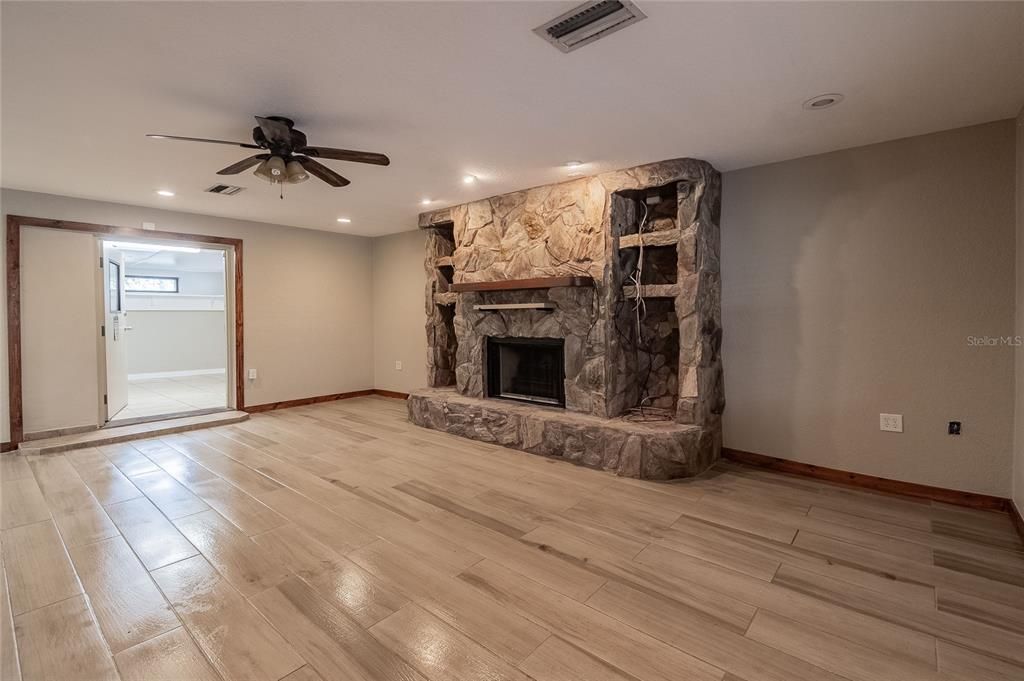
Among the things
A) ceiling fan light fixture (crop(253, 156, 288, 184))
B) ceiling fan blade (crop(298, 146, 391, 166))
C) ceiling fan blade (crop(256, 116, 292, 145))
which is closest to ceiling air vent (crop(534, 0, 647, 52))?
ceiling fan blade (crop(298, 146, 391, 166))

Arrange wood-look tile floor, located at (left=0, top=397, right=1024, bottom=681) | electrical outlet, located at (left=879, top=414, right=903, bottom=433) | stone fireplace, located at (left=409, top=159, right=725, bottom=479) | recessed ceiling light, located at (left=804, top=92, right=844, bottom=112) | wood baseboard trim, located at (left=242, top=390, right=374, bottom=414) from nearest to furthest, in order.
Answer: wood-look tile floor, located at (left=0, top=397, right=1024, bottom=681)
recessed ceiling light, located at (left=804, top=92, right=844, bottom=112)
electrical outlet, located at (left=879, top=414, right=903, bottom=433)
stone fireplace, located at (left=409, top=159, right=725, bottom=479)
wood baseboard trim, located at (left=242, top=390, right=374, bottom=414)

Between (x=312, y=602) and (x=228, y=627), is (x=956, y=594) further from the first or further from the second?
(x=228, y=627)

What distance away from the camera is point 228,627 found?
68.1 inches

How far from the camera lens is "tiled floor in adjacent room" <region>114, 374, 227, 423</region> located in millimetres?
5488

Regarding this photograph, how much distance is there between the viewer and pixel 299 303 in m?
6.07

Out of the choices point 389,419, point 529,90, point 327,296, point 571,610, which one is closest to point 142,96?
point 529,90

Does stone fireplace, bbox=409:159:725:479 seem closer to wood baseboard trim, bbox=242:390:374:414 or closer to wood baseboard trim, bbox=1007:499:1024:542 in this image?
wood baseboard trim, bbox=1007:499:1024:542

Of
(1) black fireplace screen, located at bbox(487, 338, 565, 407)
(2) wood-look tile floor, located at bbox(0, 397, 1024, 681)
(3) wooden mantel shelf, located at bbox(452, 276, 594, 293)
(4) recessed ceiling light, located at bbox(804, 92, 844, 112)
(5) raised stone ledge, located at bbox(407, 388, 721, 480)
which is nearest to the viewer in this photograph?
(2) wood-look tile floor, located at bbox(0, 397, 1024, 681)

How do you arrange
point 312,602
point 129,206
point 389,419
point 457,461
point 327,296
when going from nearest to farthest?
point 312,602 → point 457,461 → point 129,206 → point 389,419 → point 327,296

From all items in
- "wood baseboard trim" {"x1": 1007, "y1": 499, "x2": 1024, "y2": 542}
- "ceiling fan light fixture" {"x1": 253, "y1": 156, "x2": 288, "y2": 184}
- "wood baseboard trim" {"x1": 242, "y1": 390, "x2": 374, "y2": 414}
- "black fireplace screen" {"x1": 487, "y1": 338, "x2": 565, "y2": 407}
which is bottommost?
"wood baseboard trim" {"x1": 1007, "y1": 499, "x2": 1024, "y2": 542}

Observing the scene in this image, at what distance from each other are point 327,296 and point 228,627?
5.17 m

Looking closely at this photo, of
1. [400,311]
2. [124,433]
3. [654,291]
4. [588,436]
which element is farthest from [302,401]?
[654,291]

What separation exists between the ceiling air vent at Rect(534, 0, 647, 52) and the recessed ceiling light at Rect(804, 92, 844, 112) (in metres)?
1.34

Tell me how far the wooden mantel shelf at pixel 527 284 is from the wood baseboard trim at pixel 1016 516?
2.89 m
